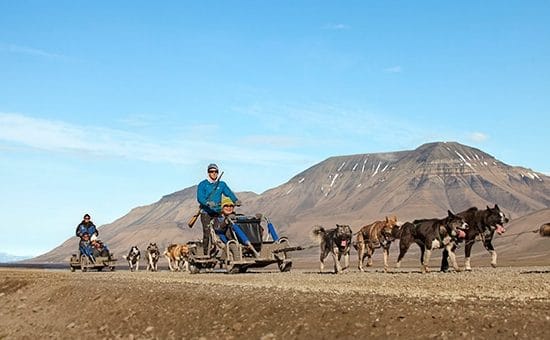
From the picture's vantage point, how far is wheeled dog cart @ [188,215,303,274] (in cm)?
2784

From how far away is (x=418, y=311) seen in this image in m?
12.4

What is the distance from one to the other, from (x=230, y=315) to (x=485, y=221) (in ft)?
44.1

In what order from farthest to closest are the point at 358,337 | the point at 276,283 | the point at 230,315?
1. the point at 276,283
2. the point at 230,315
3. the point at 358,337

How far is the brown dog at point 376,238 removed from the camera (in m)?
29.2

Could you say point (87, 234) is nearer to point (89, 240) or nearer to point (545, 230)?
point (89, 240)

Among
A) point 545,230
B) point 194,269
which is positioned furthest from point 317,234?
point 545,230

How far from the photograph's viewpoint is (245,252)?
92.9ft

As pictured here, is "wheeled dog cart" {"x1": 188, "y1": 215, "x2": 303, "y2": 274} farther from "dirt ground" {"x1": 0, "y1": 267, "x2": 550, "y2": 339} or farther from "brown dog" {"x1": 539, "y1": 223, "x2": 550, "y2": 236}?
"brown dog" {"x1": 539, "y1": 223, "x2": 550, "y2": 236}

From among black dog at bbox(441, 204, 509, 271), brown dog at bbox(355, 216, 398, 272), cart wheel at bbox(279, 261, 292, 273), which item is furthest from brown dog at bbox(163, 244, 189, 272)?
black dog at bbox(441, 204, 509, 271)

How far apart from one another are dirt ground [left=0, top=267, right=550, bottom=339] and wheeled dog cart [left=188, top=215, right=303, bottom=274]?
5.10 m

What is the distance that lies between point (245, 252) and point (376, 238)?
16.6 ft

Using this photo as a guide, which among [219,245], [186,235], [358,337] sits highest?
[186,235]

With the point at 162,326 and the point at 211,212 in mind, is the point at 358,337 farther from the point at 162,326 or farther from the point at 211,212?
the point at 211,212

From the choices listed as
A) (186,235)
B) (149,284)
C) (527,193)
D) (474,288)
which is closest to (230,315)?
(474,288)
